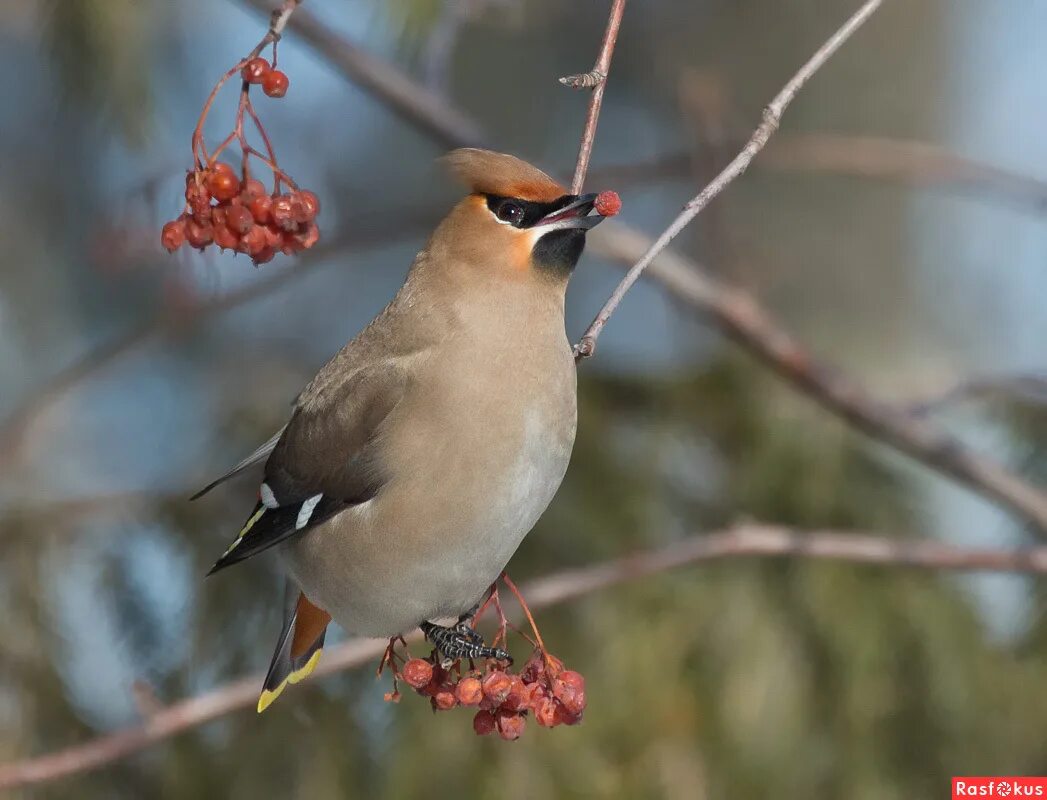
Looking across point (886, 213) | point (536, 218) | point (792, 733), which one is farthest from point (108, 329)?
point (536, 218)

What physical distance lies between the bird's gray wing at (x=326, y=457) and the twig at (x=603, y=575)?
1.93ft

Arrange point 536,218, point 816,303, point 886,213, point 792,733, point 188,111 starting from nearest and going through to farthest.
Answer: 1. point 536,218
2. point 792,733
3. point 188,111
4. point 816,303
5. point 886,213

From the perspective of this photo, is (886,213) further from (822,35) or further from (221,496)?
(221,496)

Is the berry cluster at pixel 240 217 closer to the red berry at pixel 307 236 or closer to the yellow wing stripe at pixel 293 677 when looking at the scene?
the red berry at pixel 307 236

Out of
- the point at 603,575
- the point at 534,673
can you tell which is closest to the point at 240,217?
the point at 534,673

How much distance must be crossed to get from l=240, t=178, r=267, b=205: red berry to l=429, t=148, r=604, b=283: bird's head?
36 cm

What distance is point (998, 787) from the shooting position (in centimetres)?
384

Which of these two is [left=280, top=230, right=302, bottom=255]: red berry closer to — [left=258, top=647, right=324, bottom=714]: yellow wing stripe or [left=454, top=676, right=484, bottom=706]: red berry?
[left=454, top=676, right=484, bottom=706]: red berry

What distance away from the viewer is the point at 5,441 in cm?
412

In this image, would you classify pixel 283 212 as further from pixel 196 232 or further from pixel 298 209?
pixel 196 232

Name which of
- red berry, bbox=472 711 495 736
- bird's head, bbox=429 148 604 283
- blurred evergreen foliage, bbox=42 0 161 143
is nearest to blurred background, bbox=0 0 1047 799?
blurred evergreen foliage, bbox=42 0 161 143

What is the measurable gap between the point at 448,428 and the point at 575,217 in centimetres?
43

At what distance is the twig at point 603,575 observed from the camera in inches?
128

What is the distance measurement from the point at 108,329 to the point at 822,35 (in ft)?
14.7
